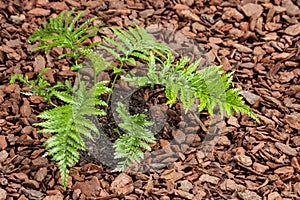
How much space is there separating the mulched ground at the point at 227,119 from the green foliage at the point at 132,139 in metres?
0.21

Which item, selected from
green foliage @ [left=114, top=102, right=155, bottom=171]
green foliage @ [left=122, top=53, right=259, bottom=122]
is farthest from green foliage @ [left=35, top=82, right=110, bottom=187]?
green foliage @ [left=122, top=53, right=259, bottom=122]

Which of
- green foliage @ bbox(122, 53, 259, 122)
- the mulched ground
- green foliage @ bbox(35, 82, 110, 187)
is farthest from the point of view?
the mulched ground

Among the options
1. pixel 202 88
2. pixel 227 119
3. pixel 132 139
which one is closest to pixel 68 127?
pixel 132 139

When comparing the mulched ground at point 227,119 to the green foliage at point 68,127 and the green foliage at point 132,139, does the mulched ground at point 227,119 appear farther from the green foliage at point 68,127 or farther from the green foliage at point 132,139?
the green foliage at point 68,127

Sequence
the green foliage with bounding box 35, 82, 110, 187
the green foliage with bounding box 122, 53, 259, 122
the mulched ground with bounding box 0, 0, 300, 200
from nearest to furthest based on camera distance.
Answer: the green foliage with bounding box 35, 82, 110, 187, the green foliage with bounding box 122, 53, 259, 122, the mulched ground with bounding box 0, 0, 300, 200

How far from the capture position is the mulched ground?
2.82 meters

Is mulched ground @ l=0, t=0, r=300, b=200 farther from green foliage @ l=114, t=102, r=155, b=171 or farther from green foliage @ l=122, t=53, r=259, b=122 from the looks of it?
green foliage @ l=122, t=53, r=259, b=122

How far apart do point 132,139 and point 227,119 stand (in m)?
0.75

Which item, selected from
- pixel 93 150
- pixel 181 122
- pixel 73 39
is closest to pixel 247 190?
pixel 181 122

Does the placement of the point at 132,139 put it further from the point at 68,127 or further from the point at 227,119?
the point at 227,119

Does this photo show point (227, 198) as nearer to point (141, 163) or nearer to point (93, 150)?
point (141, 163)

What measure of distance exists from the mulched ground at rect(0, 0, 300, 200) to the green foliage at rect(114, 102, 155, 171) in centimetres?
21

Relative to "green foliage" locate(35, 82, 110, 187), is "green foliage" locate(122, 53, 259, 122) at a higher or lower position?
higher

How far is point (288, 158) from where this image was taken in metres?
2.98
